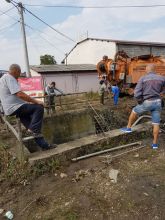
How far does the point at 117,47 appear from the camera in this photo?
20141 mm

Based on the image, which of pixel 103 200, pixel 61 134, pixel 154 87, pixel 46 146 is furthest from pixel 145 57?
pixel 103 200

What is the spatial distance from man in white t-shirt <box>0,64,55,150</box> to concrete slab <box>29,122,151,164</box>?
1.31ft

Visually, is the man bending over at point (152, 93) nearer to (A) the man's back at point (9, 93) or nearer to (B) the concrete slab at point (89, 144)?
(B) the concrete slab at point (89, 144)

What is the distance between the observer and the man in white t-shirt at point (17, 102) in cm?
394

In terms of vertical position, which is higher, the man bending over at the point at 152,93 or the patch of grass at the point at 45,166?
the man bending over at the point at 152,93

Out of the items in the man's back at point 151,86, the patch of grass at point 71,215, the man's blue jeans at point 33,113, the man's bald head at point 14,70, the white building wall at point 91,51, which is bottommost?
the patch of grass at point 71,215

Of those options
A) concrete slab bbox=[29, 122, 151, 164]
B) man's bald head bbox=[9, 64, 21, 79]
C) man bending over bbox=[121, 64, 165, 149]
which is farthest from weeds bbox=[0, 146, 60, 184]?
man bending over bbox=[121, 64, 165, 149]

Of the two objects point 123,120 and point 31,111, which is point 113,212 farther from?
point 123,120

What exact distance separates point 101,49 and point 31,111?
61.9 ft

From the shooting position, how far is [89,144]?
4.66 m

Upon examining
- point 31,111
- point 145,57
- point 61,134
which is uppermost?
point 145,57

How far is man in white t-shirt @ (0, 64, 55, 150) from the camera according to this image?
3936 millimetres

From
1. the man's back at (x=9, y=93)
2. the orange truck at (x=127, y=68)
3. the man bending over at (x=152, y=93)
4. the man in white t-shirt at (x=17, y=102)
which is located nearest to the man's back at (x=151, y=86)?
the man bending over at (x=152, y=93)

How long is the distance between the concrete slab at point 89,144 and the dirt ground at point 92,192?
0.24m
